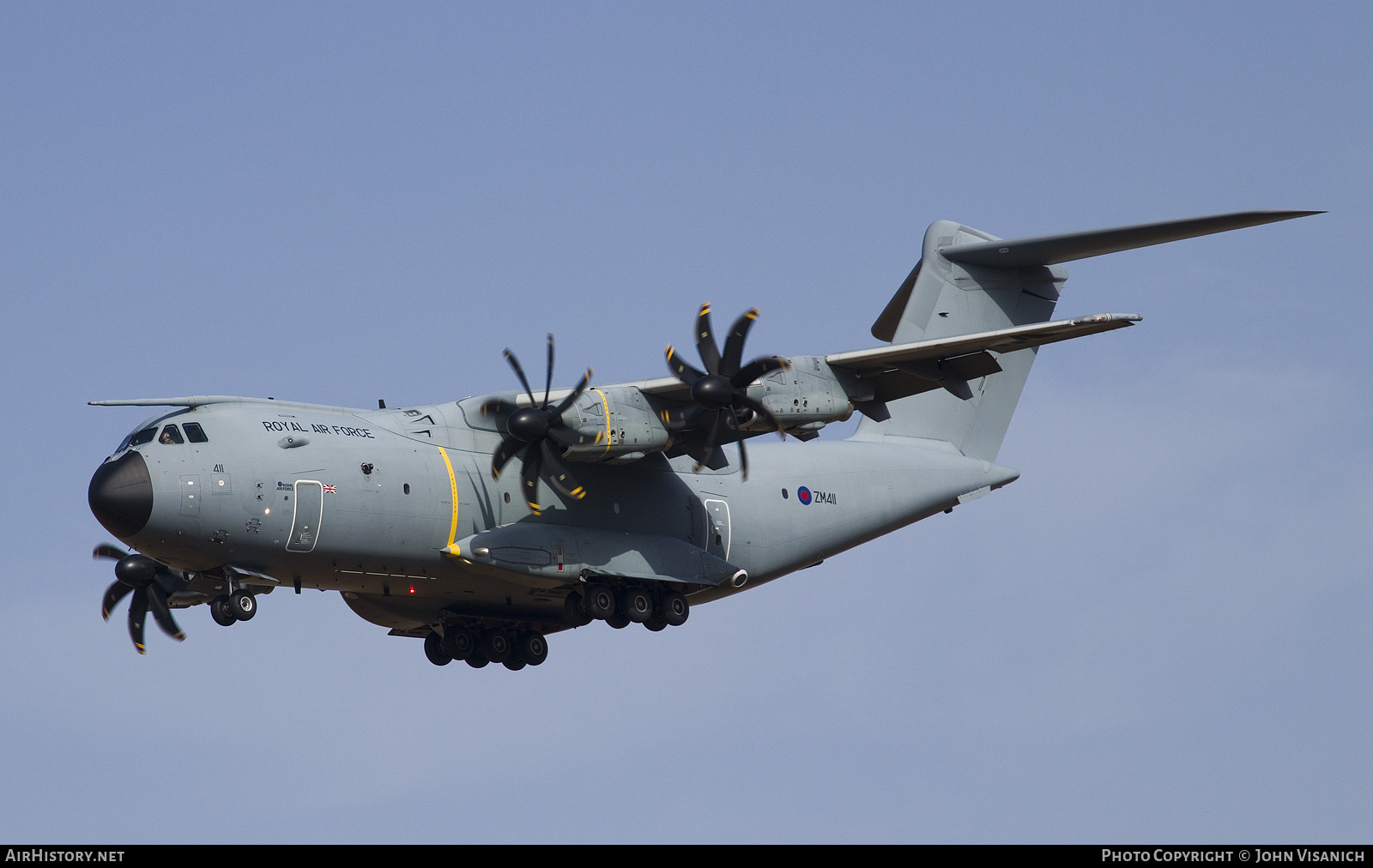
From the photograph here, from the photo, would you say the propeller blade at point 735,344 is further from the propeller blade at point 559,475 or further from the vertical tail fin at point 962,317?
the vertical tail fin at point 962,317

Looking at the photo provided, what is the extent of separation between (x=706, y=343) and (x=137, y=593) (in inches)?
341

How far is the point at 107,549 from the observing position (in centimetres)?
2533

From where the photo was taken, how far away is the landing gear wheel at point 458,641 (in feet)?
87.6

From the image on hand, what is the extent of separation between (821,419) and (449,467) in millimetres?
4853

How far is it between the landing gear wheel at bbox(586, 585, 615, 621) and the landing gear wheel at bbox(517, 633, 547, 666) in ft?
8.70

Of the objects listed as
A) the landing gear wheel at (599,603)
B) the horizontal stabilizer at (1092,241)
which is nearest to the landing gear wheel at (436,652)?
the landing gear wheel at (599,603)

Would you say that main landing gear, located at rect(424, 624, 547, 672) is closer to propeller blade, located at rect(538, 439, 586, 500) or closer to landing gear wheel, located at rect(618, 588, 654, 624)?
landing gear wheel, located at rect(618, 588, 654, 624)

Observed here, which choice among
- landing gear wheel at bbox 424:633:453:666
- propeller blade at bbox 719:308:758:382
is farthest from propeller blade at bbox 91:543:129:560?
propeller blade at bbox 719:308:758:382

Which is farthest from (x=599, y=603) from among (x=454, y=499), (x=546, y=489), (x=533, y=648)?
(x=533, y=648)

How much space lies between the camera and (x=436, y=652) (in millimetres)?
26844

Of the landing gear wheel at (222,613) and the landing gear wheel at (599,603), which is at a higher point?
the landing gear wheel at (222,613)

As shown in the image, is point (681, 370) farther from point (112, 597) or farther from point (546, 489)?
point (112, 597)
